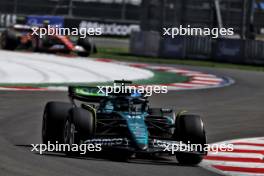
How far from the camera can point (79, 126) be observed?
11.7 meters

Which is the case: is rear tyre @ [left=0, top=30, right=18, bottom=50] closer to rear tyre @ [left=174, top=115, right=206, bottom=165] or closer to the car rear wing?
the car rear wing

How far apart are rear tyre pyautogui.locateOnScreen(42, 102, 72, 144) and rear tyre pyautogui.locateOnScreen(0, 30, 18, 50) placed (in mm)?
23084

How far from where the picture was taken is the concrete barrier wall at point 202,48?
114 ft

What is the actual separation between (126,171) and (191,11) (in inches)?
1057

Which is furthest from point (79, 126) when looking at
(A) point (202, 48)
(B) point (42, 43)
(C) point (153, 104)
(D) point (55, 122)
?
(A) point (202, 48)

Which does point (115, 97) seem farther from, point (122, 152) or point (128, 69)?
point (128, 69)

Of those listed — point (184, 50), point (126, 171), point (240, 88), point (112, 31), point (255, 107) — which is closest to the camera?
point (126, 171)

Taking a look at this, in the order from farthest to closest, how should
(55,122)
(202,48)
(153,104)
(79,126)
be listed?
(202,48), (153,104), (55,122), (79,126)

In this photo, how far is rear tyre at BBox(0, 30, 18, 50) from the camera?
116ft

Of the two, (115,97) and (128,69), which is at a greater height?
(115,97)

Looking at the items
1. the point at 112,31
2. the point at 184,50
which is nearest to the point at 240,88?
the point at 184,50

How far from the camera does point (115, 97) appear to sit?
41.3 ft

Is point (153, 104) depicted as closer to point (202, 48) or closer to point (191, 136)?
point (191, 136)

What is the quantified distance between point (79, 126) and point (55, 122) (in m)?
0.87
